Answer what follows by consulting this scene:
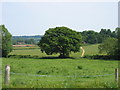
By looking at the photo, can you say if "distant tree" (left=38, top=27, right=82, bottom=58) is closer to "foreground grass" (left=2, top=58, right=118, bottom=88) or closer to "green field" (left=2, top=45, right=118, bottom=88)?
"green field" (left=2, top=45, right=118, bottom=88)

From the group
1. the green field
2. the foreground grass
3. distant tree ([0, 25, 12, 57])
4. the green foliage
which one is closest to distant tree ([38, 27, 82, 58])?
the green foliage

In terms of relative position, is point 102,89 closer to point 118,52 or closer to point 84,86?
point 84,86

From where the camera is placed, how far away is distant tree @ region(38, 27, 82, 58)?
47.9 metres

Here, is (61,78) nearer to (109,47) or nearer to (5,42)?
(109,47)

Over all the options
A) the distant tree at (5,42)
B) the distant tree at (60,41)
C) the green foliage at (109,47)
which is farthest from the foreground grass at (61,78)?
the distant tree at (5,42)

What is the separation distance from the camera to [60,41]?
48.7 metres

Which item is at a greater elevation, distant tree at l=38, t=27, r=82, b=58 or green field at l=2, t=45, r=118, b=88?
distant tree at l=38, t=27, r=82, b=58

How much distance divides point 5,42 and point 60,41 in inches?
483

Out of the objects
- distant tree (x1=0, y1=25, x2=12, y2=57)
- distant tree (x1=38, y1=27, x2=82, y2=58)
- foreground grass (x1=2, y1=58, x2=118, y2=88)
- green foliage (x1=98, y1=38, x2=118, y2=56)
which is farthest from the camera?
distant tree (x1=0, y1=25, x2=12, y2=57)

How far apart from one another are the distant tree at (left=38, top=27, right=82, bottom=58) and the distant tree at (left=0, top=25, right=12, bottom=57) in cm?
721

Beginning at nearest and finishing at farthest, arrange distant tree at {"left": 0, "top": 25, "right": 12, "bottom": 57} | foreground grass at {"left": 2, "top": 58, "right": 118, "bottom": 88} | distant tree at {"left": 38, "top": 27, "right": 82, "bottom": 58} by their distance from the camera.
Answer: foreground grass at {"left": 2, "top": 58, "right": 118, "bottom": 88} → distant tree at {"left": 38, "top": 27, "right": 82, "bottom": 58} → distant tree at {"left": 0, "top": 25, "right": 12, "bottom": 57}

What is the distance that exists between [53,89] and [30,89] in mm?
779

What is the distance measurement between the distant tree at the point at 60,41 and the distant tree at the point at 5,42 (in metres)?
7.21

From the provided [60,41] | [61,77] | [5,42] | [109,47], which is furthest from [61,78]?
[5,42]
